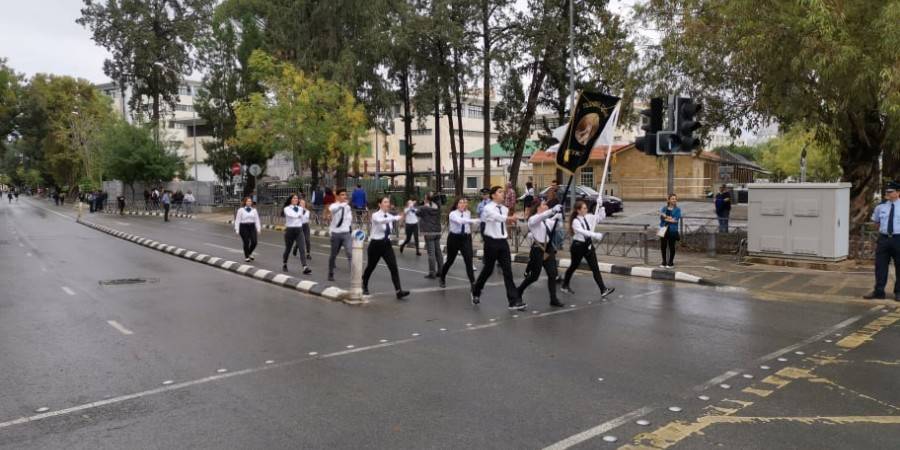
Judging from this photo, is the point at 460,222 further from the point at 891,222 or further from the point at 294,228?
the point at 891,222

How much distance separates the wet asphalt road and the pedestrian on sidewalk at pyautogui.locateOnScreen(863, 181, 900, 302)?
83 centimetres

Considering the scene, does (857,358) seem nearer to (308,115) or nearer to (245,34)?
(308,115)

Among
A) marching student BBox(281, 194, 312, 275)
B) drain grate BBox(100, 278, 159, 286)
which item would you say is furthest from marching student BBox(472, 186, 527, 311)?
drain grate BBox(100, 278, 159, 286)

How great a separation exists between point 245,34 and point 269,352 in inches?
1490

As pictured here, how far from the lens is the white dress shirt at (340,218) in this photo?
12414mm

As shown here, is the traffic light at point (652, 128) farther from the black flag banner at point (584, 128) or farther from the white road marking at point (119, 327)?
the white road marking at point (119, 327)

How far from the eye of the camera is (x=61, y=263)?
15742 mm

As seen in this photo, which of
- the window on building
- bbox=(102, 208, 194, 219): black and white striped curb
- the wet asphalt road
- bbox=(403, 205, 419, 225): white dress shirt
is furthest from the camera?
the window on building

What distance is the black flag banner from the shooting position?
12328 millimetres

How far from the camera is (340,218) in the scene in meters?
12.5

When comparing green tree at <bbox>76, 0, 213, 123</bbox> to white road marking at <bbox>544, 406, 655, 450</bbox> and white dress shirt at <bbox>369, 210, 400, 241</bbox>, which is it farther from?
white road marking at <bbox>544, 406, 655, 450</bbox>

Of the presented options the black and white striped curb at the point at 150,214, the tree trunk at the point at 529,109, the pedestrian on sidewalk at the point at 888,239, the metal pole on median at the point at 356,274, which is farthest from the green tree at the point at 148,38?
the pedestrian on sidewalk at the point at 888,239

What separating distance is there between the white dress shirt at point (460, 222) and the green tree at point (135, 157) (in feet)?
133

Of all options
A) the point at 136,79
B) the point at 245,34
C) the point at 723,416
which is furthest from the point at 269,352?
the point at 136,79
